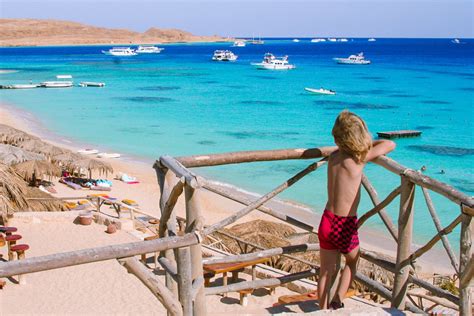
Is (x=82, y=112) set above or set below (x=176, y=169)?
below

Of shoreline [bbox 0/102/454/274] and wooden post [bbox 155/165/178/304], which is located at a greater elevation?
wooden post [bbox 155/165/178/304]

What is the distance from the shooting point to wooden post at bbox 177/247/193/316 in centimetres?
298

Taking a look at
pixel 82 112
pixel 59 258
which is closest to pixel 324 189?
pixel 59 258

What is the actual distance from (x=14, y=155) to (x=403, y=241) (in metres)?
15.1

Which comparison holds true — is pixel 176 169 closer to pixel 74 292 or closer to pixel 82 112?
pixel 74 292

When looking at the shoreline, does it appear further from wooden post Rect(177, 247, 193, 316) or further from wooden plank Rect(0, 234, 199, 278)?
wooden plank Rect(0, 234, 199, 278)

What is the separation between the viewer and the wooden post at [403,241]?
145 inches

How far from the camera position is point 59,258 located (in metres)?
2.42

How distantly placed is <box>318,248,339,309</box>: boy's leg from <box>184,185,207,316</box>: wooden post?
978 millimetres

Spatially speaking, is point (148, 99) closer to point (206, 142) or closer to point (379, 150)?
A: point (206, 142)

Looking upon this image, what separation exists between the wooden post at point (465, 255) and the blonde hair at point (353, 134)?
711mm

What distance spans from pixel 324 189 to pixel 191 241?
18814 mm

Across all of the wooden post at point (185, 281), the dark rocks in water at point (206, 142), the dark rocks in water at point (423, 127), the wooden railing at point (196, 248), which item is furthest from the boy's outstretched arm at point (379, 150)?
the dark rocks in water at point (423, 127)

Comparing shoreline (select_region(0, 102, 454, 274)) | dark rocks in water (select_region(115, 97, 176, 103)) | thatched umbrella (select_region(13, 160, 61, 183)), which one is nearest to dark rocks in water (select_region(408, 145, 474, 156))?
shoreline (select_region(0, 102, 454, 274))
